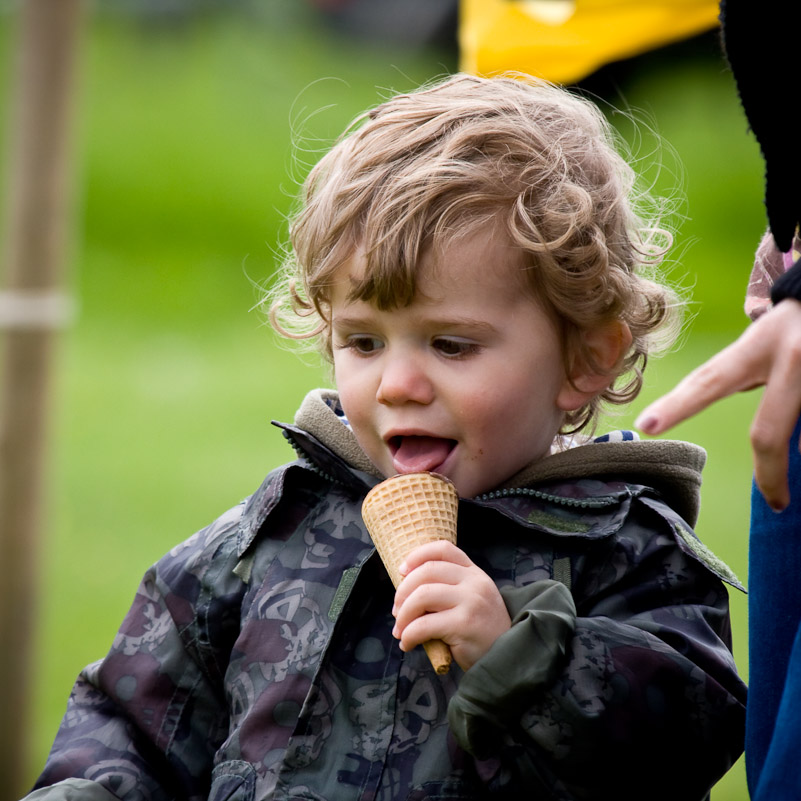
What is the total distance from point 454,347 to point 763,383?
0.73 metres

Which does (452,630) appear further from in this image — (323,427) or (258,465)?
(258,465)

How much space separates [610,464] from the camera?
2264mm

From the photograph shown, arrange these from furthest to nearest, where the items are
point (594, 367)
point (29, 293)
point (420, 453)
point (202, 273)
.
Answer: point (202, 273) < point (29, 293) < point (594, 367) < point (420, 453)

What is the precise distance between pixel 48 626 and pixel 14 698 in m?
2.13

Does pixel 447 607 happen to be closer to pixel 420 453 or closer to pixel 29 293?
pixel 420 453

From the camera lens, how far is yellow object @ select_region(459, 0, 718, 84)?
3.35 m

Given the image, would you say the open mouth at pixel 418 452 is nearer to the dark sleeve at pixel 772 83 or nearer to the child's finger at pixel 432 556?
the child's finger at pixel 432 556

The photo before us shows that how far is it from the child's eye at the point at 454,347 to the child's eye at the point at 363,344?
0.11 meters

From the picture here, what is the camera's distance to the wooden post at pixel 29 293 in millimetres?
3434

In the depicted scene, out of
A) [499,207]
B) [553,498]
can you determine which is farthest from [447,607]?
[499,207]

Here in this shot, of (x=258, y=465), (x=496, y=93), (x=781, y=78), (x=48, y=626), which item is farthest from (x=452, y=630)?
(x=258, y=465)

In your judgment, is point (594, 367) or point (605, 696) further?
point (594, 367)

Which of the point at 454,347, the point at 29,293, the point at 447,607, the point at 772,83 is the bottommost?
the point at 447,607

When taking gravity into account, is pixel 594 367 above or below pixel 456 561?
above
